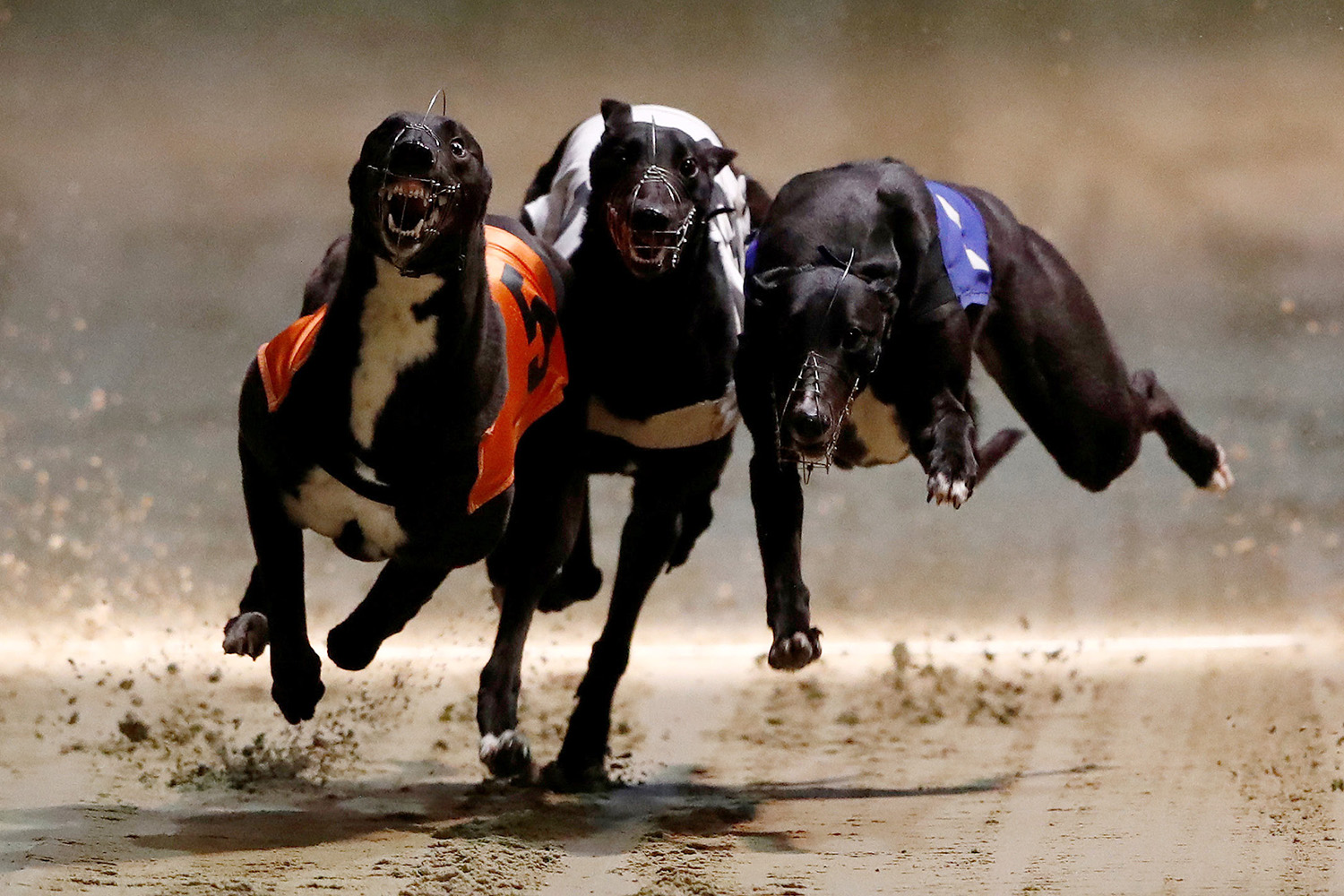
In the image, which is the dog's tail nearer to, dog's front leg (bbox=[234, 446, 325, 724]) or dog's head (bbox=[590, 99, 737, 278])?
dog's head (bbox=[590, 99, 737, 278])

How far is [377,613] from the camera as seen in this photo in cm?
292

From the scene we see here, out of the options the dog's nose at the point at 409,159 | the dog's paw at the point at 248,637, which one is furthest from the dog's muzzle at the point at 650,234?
the dog's paw at the point at 248,637

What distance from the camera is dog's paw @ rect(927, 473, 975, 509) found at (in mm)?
2895

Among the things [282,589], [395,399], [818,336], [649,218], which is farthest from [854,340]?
[282,589]

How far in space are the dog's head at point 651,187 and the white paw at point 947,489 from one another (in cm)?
59

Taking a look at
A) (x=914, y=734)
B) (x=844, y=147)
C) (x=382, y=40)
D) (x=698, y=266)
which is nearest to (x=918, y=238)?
(x=698, y=266)

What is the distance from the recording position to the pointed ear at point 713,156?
318cm

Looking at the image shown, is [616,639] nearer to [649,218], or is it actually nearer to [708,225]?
[708,225]

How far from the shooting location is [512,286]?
117 inches

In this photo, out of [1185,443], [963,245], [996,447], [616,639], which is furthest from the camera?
[996,447]

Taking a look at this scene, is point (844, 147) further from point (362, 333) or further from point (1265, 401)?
point (362, 333)

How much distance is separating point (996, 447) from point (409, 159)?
1.98 m

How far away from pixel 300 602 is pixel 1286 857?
1.66m

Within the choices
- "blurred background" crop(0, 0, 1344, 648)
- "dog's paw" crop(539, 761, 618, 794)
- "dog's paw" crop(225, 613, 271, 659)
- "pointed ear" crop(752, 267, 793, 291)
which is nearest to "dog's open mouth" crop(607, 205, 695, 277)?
"pointed ear" crop(752, 267, 793, 291)
